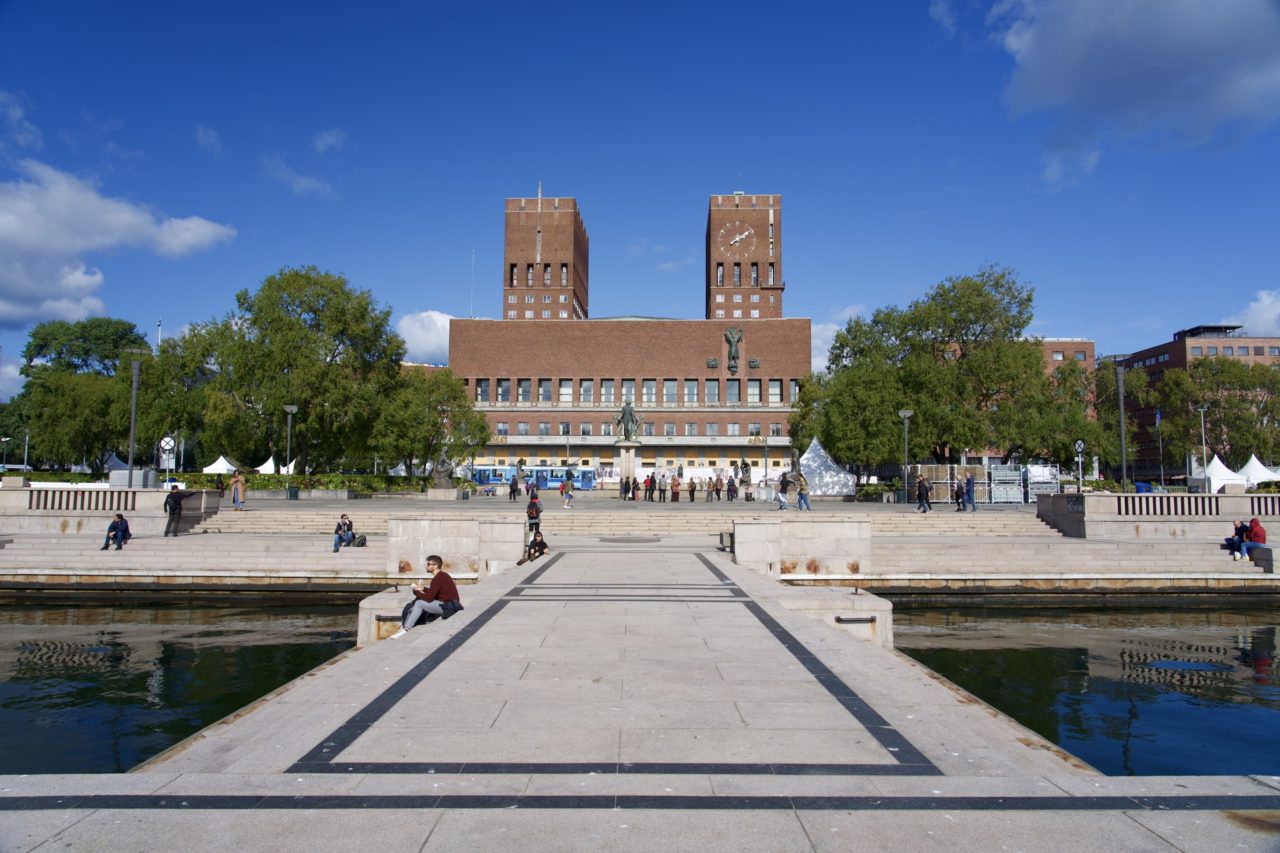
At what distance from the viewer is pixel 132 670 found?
12477 millimetres

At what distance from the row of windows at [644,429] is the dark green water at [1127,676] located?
199 feet

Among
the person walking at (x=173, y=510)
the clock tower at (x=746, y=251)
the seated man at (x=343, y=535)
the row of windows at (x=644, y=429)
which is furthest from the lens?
the clock tower at (x=746, y=251)

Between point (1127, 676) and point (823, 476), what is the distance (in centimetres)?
3659

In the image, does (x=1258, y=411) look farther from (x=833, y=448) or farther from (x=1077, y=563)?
(x=1077, y=563)

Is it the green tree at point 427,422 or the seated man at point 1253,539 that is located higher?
the green tree at point 427,422

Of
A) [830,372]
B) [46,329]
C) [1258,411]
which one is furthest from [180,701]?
[1258,411]

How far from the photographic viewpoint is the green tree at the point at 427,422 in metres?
48.7

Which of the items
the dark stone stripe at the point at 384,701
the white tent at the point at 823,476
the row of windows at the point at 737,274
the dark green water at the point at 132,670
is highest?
the row of windows at the point at 737,274

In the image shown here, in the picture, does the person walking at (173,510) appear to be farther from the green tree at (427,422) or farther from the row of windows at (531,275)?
the row of windows at (531,275)

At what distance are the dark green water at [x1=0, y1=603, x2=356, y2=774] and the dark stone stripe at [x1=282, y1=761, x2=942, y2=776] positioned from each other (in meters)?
5.04

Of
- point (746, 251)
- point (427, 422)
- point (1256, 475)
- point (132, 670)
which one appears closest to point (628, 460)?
point (427, 422)

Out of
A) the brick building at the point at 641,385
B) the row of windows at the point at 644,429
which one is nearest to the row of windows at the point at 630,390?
the brick building at the point at 641,385

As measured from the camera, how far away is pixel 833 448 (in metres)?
50.6

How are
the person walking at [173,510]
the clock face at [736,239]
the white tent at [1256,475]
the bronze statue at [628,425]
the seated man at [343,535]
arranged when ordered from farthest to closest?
the clock face at [736,239]
the white tent at [1256,475]
the bronze statue at [628,425]
the person walking at [173,510]
the seated man at [343,535]
